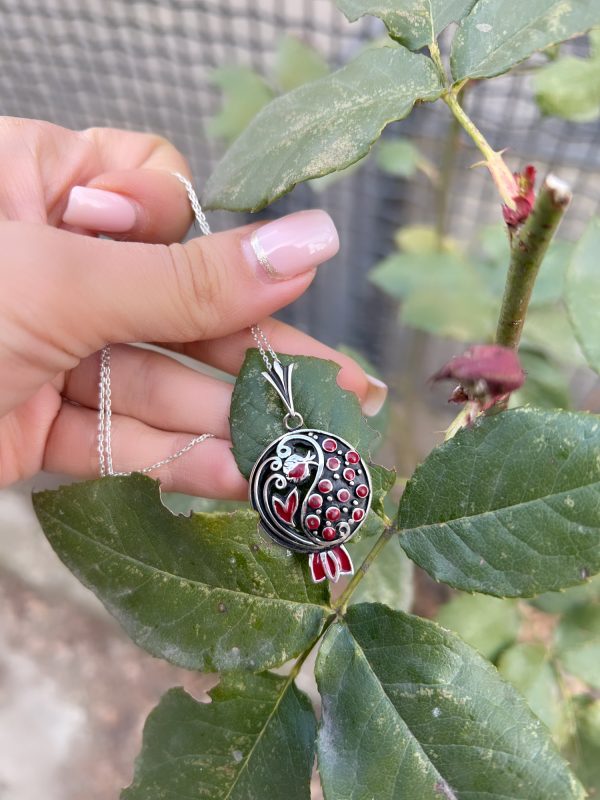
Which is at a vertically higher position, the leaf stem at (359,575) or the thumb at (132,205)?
the thumb at (132,205)

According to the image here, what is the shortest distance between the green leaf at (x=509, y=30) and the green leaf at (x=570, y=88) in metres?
0.35

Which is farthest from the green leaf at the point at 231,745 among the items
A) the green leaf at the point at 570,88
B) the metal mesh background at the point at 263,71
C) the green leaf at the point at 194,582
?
the metal mesh background at the point at 263,71

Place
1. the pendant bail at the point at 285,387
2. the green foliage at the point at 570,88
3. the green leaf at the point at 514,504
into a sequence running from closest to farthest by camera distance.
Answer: the green leaf at the point at 514,504, the pendant bail at the point at 285,387, the green foliage at the point at 570,88

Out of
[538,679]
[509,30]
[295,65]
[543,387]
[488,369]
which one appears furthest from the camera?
[295,65]

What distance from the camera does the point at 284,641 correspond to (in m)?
0.53

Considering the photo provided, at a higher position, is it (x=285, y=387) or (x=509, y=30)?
(x=509, y=30)

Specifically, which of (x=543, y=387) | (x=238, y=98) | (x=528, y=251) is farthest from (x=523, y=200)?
(x=238, y=98)

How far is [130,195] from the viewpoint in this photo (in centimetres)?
72

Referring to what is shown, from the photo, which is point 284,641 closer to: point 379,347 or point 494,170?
point 494,170

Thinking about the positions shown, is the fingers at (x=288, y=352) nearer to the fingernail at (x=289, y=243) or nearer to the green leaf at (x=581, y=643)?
the fingernail at (x=289, y=243)

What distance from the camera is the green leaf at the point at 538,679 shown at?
885 millimetres

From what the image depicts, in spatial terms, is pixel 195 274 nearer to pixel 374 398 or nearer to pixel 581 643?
pixel 374 398

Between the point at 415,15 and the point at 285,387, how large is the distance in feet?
1.08

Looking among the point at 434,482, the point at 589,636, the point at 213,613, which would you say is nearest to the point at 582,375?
the point at 589,636
